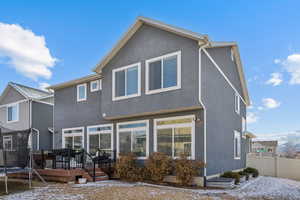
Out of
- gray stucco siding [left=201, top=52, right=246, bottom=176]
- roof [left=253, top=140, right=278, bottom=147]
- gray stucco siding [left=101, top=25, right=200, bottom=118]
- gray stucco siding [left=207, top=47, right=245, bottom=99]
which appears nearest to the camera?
gray stucco siding [left=101, top=25, right=200, bottom=118]

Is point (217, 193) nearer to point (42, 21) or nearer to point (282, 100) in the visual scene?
point (42, 21)

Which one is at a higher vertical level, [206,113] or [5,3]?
[5,3]

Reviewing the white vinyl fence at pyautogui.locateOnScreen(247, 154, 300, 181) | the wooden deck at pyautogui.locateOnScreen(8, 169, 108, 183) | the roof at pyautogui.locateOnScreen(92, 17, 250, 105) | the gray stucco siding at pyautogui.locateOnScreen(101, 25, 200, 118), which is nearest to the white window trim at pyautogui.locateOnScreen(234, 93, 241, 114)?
the roof at pyautogui.locateOnScreen(92, 17, 250, 105)

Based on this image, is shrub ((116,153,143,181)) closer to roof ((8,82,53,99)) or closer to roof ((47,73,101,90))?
roof ((47,73,101,90))

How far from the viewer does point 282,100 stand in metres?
25.8

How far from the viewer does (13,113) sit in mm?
19953

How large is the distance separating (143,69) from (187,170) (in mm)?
4600

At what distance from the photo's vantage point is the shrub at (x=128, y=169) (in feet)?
34.4

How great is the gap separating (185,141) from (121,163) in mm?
3014

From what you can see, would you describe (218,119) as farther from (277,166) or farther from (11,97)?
(11,97)

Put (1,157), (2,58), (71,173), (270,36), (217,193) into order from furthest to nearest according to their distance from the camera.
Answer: (2,58), (270,36), (71,173), (1,157), (217,193)

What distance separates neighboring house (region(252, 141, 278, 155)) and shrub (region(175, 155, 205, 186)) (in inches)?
580

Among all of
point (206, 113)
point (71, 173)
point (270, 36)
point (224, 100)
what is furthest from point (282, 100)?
point (71, 173)

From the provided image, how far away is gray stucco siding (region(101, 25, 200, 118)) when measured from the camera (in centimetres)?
937
